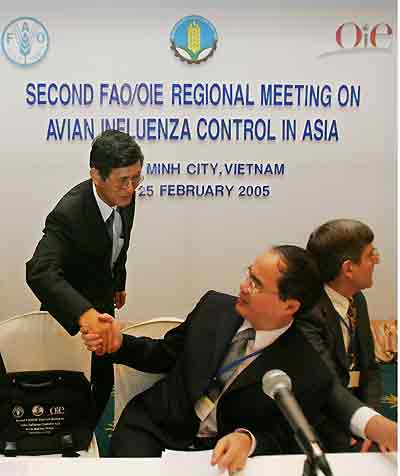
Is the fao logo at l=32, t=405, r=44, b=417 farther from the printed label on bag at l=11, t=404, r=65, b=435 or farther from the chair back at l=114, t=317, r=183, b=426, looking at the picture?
the chair back at l=114, t=317, r=183, b=426

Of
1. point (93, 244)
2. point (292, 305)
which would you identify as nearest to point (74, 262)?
point (93, 244)

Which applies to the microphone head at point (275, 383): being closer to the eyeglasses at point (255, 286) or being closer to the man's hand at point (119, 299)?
the eyeglasses at point (255, 286)

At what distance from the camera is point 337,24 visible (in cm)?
205

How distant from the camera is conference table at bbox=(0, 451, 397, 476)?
134cm

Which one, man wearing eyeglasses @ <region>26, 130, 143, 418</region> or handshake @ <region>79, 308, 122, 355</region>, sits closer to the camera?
handshake @ <region>79, 308, 122, 355</region>

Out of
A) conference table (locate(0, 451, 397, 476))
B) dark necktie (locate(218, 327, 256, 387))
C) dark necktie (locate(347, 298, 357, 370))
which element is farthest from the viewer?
dark necktie (locate(347, 298, 357, 370))

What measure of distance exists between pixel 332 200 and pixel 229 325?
64 centimetres

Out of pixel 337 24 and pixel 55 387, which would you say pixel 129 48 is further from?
pixel 55 387

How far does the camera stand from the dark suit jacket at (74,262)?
191 cm

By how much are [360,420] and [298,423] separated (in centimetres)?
67

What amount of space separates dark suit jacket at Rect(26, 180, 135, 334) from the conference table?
566mm

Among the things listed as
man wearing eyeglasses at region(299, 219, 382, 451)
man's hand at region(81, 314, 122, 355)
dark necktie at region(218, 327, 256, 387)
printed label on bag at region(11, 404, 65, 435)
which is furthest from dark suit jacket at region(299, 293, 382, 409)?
printed label on bag at region(11, 404, 65, 435)

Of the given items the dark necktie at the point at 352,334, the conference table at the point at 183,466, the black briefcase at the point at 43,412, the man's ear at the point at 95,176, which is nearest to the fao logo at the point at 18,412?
the black briefcase at the point at 43,412

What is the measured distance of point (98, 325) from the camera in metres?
1.86
